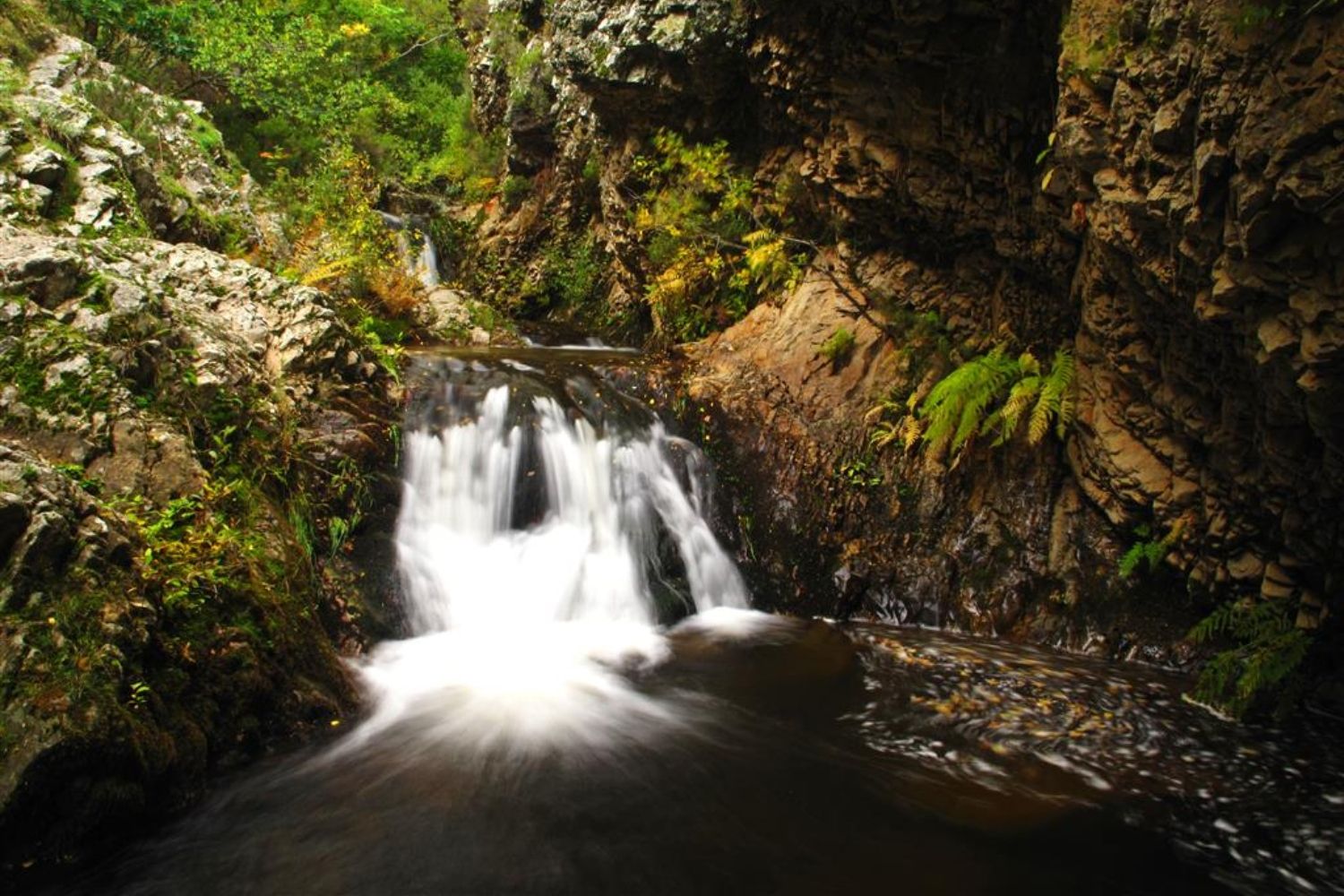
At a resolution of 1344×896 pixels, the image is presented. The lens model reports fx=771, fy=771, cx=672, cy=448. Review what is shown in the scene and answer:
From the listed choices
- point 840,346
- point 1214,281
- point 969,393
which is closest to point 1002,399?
point 969,393

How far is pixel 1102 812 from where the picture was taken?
3885 mm

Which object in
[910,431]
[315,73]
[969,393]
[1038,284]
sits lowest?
[910,431]

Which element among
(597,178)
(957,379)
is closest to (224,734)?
(957,379)

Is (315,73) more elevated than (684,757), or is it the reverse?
(315,73)

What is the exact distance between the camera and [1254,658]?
4.70m

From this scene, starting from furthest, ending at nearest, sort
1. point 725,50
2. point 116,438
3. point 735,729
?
point 725,50
point 735,729
point 116,438

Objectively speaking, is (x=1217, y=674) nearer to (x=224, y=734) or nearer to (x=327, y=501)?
(x=224, y=734)

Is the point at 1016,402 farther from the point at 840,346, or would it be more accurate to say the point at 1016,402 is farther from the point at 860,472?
the point at 840,346

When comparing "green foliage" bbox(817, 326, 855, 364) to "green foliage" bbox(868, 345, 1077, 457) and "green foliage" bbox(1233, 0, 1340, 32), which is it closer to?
"green foliage" bbox(868, 345, 1077, 457)

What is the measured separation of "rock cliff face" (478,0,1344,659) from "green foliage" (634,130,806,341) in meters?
0.42

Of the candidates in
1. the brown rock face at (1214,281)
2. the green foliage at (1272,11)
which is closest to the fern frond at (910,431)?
the brown rock face at (1214,281)

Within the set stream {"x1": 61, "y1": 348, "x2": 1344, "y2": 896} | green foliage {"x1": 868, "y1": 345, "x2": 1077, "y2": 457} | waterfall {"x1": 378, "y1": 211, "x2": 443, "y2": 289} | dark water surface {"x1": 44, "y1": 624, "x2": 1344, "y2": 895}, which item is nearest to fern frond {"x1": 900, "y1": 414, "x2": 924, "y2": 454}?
green foliage {"x1": 868, "y1": 345, "x2": 1077, "y2": 457}

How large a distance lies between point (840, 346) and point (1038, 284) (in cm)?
187

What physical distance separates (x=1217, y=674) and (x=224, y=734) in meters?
5.77
